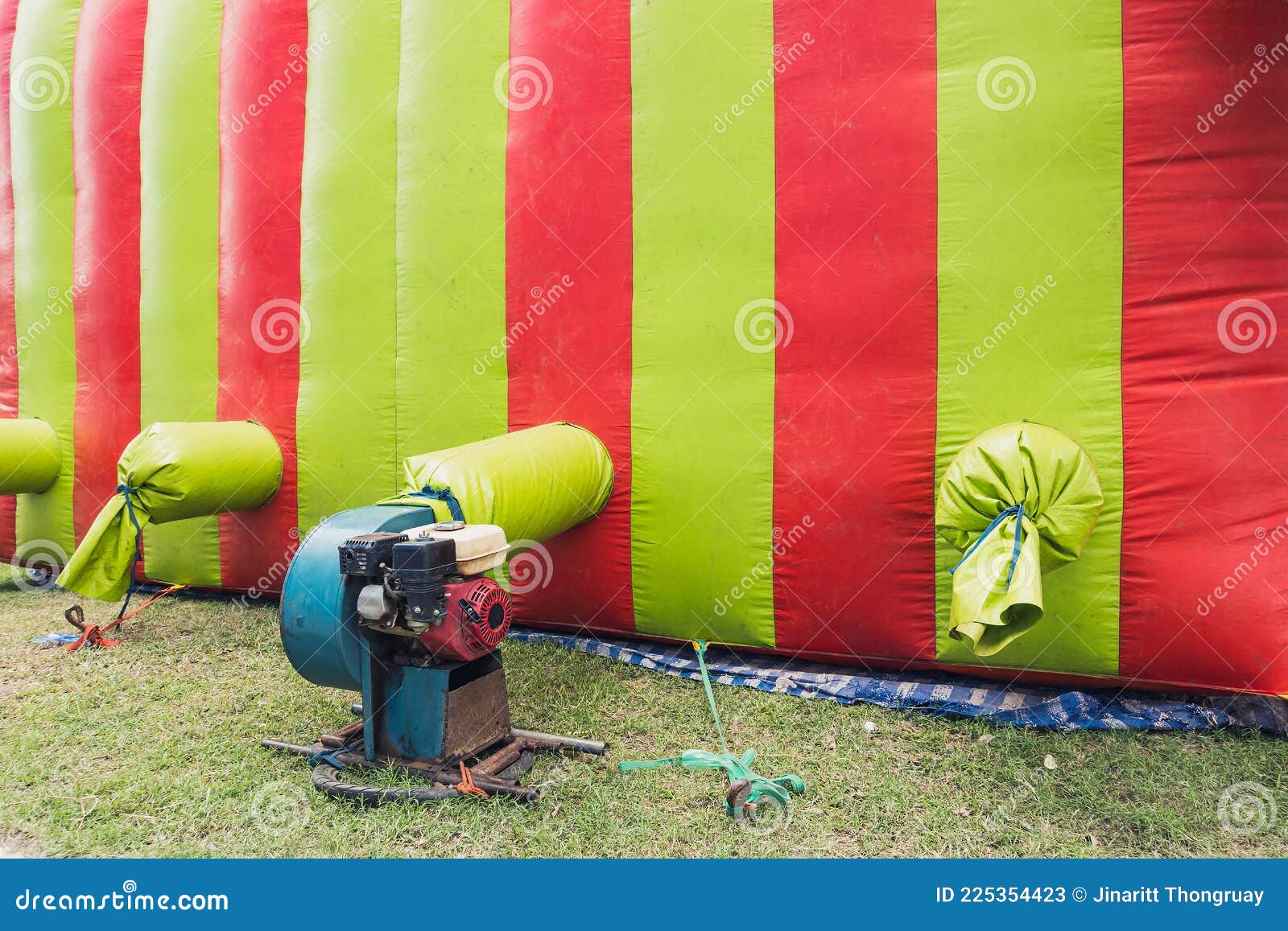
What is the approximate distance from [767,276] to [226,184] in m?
2.64

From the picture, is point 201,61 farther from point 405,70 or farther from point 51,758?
point 51,758

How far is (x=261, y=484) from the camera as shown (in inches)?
152

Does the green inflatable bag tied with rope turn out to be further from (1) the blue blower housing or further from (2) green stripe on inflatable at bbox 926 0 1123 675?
(1) the blue blower housing

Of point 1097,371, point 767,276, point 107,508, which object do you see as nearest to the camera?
point 1097,371

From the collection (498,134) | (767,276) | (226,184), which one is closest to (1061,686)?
(767,276)

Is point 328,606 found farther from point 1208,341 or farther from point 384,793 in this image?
point 1208,341

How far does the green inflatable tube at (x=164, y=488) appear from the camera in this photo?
331 centimetres

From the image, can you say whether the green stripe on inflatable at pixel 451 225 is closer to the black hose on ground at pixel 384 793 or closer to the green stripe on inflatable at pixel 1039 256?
the black hose on ground at pixel 384 793

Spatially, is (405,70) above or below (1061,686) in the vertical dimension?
above

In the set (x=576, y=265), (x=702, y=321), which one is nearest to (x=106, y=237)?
(x=576, y=265)

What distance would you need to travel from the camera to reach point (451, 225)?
3.57m

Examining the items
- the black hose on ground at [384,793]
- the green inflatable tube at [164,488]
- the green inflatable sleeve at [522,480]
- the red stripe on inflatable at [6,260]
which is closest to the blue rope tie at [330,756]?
the black hose on ground at [384,793]

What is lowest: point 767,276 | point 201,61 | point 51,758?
point 51,758

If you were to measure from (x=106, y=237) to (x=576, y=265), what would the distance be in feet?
8.70
